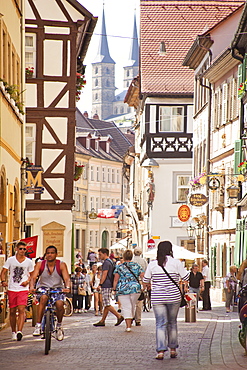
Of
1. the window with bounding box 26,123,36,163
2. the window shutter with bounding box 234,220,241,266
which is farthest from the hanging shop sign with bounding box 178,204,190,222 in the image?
the window with bounding box 26,123,36,163

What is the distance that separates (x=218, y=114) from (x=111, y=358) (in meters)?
25.7

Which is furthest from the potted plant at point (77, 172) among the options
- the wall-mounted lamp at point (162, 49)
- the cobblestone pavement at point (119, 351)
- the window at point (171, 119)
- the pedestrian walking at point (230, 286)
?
the cobblestone pavement at point (119, 351)

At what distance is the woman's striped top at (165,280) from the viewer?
12.5 m

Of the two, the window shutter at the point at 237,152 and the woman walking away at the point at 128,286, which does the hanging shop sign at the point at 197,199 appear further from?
the woman walking away at the point at 128,286

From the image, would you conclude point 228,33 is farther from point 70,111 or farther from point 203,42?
point 70,111

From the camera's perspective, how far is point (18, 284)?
50.3ft

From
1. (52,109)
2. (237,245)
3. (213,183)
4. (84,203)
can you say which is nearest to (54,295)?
(237,245)

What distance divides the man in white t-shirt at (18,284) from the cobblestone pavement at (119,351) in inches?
15.1

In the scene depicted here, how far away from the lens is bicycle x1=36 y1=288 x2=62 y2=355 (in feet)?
41.5

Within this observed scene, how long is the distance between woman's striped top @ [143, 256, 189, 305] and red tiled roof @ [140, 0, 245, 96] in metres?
36.4

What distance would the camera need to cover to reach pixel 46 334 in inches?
499

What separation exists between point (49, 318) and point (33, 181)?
14.3 m

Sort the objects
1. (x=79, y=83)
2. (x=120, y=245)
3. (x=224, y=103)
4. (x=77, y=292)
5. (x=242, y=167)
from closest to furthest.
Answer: (x=77, y=292) → (x=242, y=167) → (x=79, y=83) → (x=224, y=103) → (x=120, y=245)

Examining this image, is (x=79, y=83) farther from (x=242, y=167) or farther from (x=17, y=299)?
(x=17, y=299)
